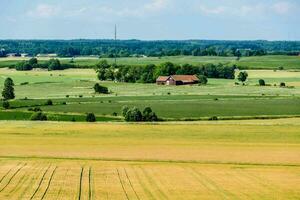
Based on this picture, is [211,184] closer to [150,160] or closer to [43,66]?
[150,160]

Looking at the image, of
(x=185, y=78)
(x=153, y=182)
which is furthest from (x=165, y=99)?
(x=153, y=182)

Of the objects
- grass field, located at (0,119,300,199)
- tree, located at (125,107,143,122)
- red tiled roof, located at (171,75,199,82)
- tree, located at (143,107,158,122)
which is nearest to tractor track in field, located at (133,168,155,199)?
grass field, located at (0,119,300,199)

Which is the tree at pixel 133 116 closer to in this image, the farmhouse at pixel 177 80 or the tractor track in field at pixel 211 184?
the tractor track in field at pixel 211 184

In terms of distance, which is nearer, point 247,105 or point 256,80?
point 247,105

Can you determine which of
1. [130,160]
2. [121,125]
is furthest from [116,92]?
[130,160]

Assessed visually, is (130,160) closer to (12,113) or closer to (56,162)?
(56,162)

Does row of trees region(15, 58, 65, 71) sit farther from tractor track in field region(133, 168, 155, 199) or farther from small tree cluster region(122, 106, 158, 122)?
tractor track in field region(133, 168, 155, 199)

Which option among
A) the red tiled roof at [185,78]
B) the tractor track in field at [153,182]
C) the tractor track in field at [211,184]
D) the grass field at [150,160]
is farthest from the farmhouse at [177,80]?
the tractor track in field at [153,182]
